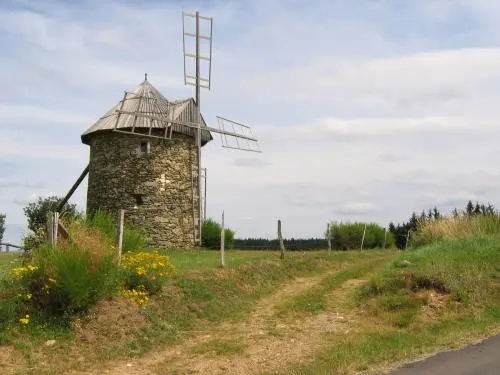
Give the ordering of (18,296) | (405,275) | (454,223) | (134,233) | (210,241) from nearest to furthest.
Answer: (18,296), (405,275), (134,233), (454,223), (210,241)

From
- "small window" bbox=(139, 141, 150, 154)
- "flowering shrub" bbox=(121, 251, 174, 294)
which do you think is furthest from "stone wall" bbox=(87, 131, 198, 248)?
"flowering shrub" bbox=(121, 251, 174, 294)

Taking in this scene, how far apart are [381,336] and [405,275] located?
12.1 ft

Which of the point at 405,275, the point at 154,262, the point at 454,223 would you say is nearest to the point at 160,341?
the point at 154,262

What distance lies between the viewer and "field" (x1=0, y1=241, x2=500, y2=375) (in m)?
9.33

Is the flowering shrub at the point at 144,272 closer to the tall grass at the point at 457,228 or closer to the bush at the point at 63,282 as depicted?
the bush at the point at 63,282

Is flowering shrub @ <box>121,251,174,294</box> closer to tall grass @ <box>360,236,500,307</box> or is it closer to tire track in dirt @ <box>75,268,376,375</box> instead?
tire track in dirt @ <box>75,268,376,375</box>

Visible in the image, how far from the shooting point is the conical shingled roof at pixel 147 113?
84.0 ft

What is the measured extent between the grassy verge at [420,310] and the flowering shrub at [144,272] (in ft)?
13.5

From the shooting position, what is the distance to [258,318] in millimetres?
13172

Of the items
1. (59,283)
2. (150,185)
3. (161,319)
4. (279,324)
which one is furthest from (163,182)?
(59,283)

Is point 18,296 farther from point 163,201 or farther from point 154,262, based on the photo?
point 163,201

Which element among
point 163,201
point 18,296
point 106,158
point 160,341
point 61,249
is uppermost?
point 106,158

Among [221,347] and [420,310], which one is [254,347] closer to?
[221,347]

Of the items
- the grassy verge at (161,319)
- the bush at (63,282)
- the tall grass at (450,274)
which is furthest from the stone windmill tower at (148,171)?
the bush at (63,282)
